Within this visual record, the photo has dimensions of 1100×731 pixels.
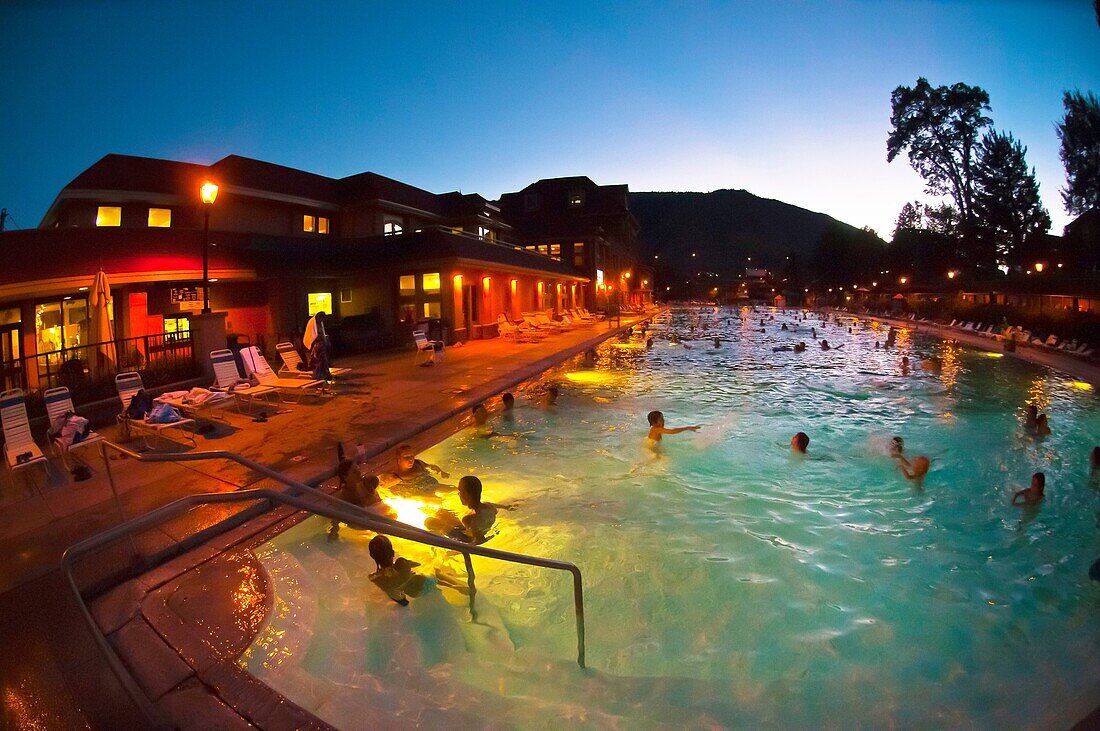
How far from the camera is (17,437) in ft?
21.2

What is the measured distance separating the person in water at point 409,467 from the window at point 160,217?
17.3 metres

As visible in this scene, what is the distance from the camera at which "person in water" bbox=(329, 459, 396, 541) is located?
5684 millimetres

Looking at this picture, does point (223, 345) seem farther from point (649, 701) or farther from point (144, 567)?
point (649, 701)

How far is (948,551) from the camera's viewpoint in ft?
20.3

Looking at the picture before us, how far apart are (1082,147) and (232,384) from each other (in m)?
51.6

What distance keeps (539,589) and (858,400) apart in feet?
38.1

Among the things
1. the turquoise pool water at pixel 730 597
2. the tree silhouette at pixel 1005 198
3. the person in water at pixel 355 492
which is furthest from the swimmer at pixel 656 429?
the tree silhouette at pixel 1005 198

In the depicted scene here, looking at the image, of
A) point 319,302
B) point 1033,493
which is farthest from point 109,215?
point 1033,493

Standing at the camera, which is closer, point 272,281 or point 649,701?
point 649,701

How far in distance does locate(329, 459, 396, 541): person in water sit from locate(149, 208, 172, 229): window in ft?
59.0

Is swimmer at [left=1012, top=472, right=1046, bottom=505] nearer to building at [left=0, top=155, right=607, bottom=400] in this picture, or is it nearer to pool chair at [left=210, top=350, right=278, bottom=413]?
pool chair at [left=210, top=350, right=278, bottom=413]

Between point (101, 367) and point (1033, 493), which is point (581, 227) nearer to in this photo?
point (101, 367)

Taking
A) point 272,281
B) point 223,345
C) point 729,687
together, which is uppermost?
point 272,281

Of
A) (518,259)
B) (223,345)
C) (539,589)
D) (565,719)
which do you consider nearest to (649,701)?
(565,719)
